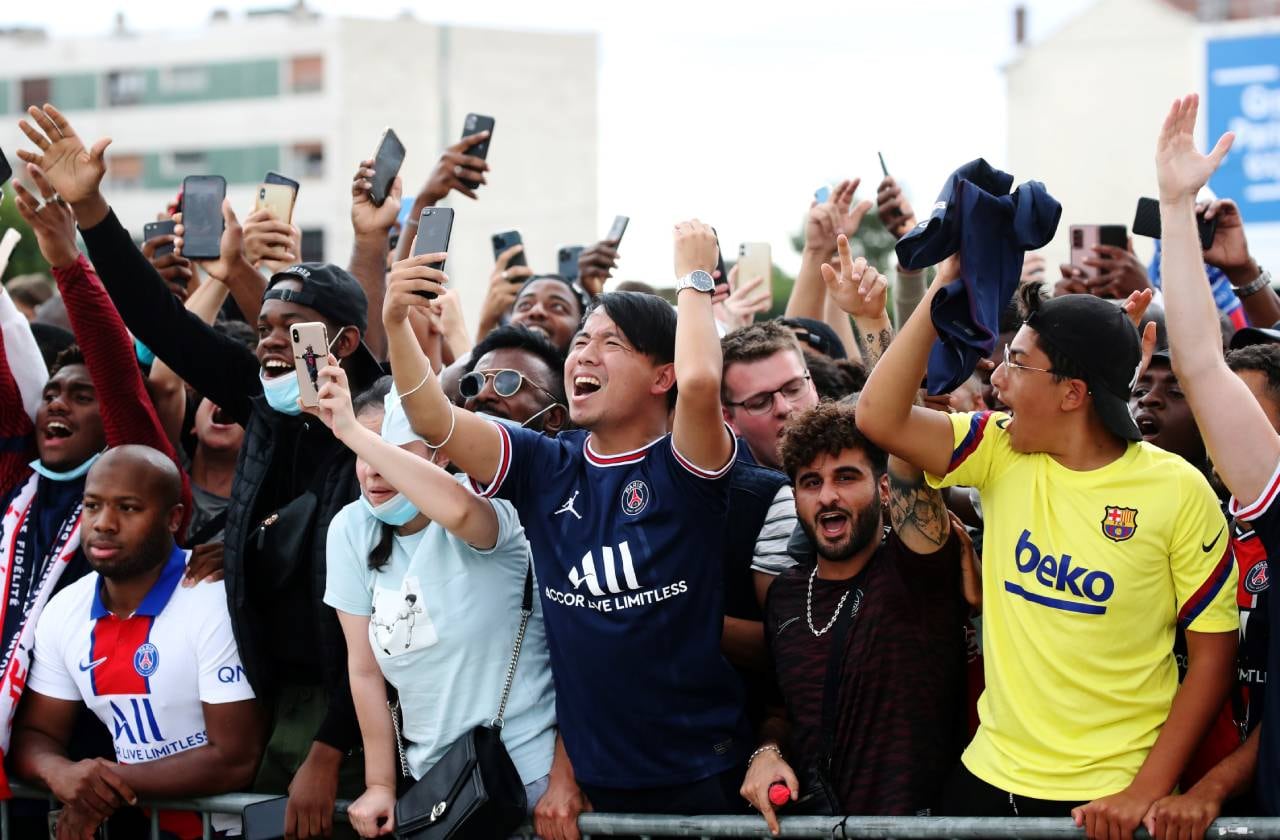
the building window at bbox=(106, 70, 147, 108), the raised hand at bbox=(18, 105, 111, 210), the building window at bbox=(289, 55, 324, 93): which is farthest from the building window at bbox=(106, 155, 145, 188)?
the raised hand at bbox=(18, 105, 111, 210)

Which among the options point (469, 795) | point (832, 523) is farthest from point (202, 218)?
point (832, 523)

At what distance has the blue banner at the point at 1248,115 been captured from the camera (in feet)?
86.3

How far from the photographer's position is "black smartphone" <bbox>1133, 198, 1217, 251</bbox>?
16.4ft

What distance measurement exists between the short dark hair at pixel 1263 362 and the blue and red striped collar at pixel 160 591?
10.9 feet

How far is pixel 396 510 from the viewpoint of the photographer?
14.7ft

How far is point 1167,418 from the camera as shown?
4.71 m

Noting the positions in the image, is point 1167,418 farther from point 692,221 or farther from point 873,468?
point 692,221

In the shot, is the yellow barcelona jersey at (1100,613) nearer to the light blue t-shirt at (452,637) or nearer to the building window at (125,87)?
the light blue t-shirt at (452,637)

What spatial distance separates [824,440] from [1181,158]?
3.99 feet

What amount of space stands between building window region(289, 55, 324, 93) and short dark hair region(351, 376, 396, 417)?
47745mm

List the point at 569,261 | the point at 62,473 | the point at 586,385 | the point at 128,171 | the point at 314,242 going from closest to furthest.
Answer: the point at 586,385
the point at 62,473
the point at 569,261
the point at 314,242
the point at 128,171

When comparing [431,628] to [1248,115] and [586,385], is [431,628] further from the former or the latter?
[1248,115]

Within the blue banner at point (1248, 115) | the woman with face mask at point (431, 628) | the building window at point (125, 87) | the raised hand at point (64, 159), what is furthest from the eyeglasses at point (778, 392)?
the building window at point (125, 87)

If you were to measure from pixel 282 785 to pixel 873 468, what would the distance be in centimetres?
210
